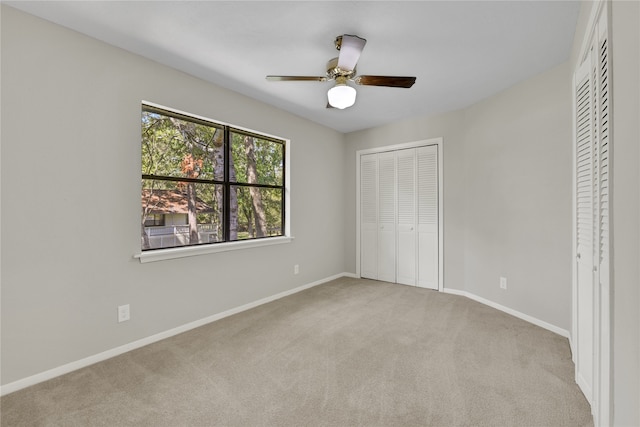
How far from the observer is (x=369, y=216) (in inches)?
188

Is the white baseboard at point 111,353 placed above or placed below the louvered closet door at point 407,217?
below

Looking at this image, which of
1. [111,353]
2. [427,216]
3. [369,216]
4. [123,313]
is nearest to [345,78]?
[427,216]

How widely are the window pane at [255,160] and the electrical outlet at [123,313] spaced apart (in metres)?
1.58

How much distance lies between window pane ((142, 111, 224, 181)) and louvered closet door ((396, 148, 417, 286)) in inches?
101

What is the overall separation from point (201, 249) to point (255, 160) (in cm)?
130

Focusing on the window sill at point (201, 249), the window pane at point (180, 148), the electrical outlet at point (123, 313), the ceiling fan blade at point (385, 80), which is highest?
the ceiling fan blade at point (385, 80)

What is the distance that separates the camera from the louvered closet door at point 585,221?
1.54 metres

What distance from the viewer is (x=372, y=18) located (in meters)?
2.00

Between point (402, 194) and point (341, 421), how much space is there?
3.32m

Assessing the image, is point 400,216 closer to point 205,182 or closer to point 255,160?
point 255,160

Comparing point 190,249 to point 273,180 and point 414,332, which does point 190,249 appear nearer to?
point 273,180

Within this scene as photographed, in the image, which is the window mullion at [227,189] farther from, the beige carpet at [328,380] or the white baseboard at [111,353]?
the beige carpet at [328,380]

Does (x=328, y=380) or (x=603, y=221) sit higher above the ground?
(x=603, y=221)

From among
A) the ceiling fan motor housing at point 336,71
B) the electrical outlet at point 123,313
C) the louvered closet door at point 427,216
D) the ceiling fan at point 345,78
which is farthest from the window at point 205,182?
the louvered closet door at point 427,216
